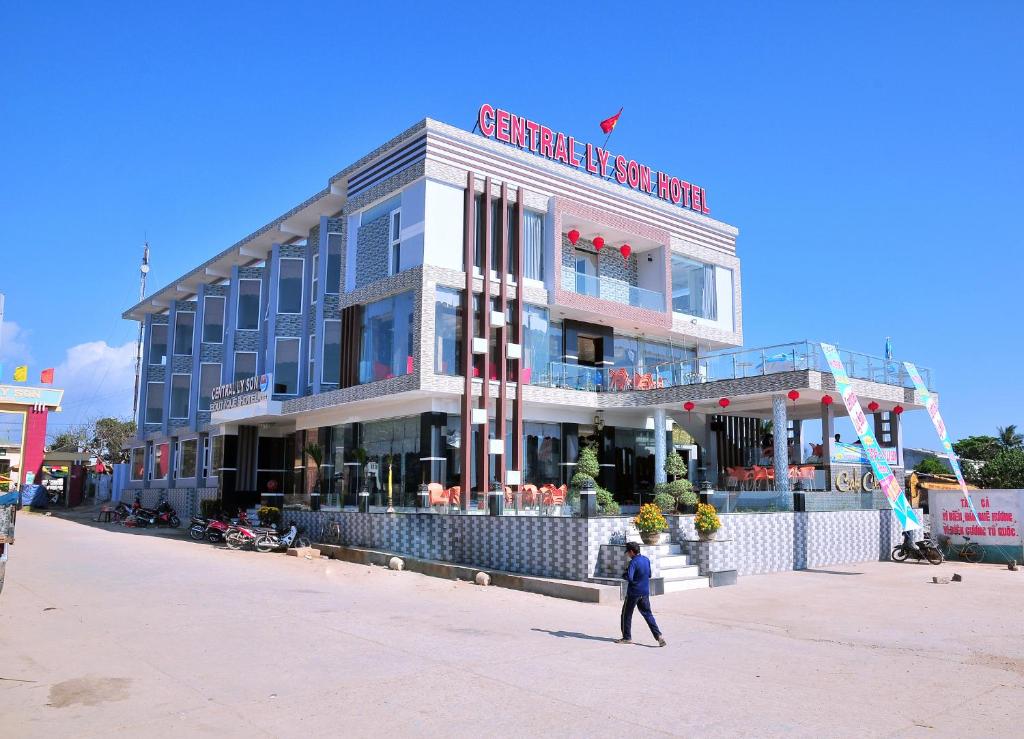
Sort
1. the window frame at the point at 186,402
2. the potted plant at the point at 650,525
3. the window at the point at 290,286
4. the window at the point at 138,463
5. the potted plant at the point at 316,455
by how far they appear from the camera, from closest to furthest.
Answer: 1. the potted plant at the point at 650,525
2. the potted plant at the point at 316,455
3. the window at the point at 290,286
4. the window frame at the point at 186,402
5. the window at the point at 138,463

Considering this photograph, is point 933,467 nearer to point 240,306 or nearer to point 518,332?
point 518,332

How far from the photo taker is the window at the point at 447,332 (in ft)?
70.5

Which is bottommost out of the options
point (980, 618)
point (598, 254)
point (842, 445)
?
point (980, 618)

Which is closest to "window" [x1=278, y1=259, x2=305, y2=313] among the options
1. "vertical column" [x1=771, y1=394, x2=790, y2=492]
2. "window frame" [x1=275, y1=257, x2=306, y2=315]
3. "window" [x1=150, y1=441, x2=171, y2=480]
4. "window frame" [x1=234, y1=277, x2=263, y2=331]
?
"window frame" [x1=275, y1=257, x2=306, y2=315]

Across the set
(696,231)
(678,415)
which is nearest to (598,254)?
(696,231)

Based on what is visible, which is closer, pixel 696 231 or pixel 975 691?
pixel 975 691

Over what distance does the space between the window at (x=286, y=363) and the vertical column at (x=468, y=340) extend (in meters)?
9.22

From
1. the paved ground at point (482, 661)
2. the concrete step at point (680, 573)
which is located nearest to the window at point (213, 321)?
the paved ground at point (482, 661)

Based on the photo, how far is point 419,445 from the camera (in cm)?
2212

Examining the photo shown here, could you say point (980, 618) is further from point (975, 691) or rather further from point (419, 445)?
point (419, 445)

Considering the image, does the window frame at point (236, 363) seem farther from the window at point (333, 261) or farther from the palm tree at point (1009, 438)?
the palm tree at point (1009, 438)

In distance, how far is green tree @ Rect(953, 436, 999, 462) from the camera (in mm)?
51312

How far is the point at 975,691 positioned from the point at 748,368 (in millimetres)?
14194

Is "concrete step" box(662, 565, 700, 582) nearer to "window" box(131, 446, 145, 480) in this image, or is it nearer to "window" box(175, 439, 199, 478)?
"window" box(175, 439, 199, 478)
